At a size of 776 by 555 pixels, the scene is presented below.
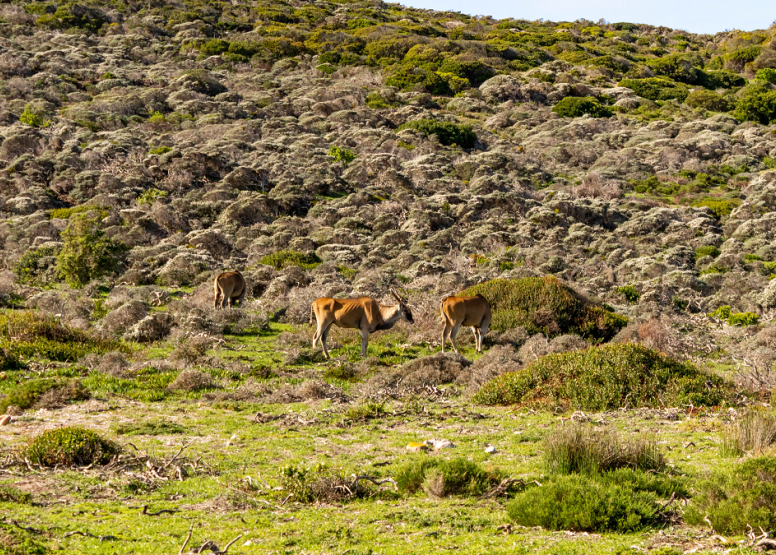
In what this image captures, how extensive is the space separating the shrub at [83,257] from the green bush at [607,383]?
61.1 feet

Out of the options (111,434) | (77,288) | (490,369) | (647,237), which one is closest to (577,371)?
(490,369)

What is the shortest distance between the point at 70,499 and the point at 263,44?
64.8 m

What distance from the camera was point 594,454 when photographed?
26.4 ft

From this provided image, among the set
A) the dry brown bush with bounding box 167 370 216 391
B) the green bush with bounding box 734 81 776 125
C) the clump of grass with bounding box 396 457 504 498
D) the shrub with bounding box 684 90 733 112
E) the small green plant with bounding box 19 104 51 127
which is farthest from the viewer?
the shrub with bounding box 684 90 733 112

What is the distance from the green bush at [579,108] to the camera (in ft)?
181

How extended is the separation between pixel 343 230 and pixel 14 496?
27248 millimetres

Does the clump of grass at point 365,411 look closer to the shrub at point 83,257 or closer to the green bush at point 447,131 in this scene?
the shrub at point 83,257

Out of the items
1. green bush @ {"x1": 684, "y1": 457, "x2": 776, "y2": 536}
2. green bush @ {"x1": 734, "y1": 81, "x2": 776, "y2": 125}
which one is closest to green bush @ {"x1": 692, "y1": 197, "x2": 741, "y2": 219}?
green bush @ {"x1": 734, "y1": 81, "x2": 776, "y2": 125}

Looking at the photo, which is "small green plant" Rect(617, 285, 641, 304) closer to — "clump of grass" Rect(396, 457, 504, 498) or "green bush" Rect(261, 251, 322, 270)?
"green bush" Rect(261, 251, 322, 270)

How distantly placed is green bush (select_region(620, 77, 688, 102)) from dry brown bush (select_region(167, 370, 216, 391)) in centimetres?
5753

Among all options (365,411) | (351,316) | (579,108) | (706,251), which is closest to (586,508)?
(365,411)

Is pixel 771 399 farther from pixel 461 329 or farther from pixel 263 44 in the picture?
pixel 263 44

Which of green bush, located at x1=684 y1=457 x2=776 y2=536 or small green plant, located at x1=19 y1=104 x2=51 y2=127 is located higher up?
small green plant, located at x1=19 y1=104 x2=51 y2=127

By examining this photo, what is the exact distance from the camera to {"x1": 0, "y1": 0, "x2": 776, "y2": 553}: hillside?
11.1 metres
